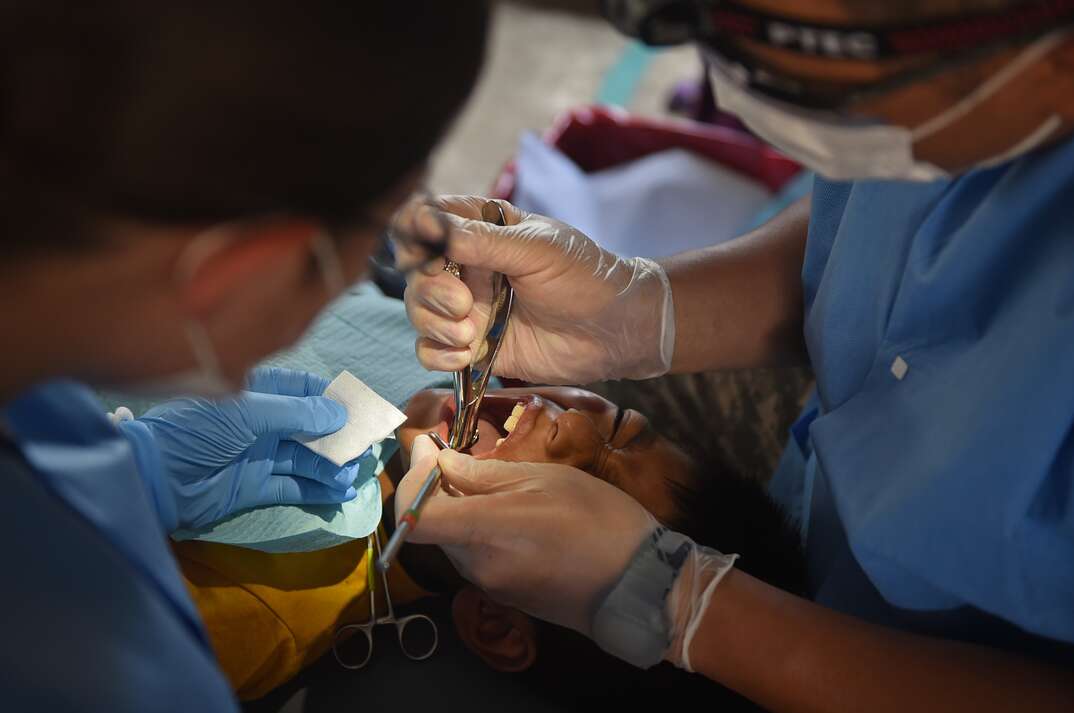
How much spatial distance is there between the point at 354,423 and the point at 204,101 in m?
0.88

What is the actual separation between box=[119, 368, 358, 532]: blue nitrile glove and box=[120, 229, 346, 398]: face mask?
1.33 feet

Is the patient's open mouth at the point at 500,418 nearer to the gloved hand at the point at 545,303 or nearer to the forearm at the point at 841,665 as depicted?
the gloved hand at the point at 545,303

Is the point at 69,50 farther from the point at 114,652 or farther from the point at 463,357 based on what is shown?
the point at 463,357

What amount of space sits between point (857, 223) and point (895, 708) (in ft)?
2.05

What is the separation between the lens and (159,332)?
0.82 metres

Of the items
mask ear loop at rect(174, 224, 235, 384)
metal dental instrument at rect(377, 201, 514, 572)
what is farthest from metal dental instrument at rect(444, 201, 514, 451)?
mask ear loop at rect(174, 224, 235, 384)

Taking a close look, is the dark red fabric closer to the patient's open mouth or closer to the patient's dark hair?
the patient's open mouth

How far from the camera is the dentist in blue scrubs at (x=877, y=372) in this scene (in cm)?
95

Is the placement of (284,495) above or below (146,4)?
below

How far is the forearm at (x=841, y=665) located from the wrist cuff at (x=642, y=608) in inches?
2.2

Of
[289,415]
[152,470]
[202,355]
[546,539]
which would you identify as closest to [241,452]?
[289,415]

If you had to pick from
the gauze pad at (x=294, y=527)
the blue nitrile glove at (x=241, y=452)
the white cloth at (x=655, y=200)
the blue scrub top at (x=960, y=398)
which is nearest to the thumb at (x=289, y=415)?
the blue nitrile glove at (x=241, y=452)

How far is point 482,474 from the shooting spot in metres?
1.40

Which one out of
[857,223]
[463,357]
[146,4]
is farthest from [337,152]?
[857,223]
